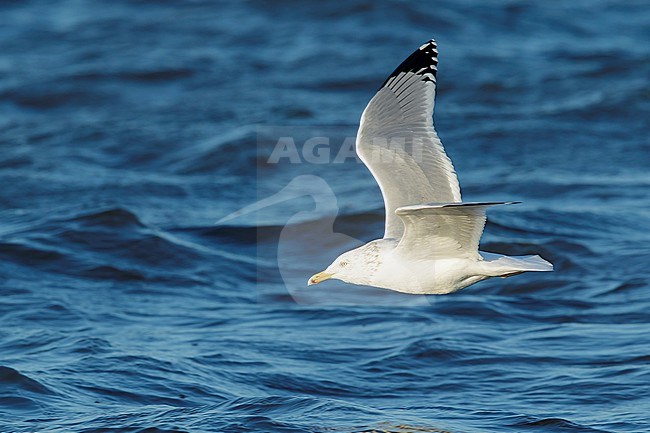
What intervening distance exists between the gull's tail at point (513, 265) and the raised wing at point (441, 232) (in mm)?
110

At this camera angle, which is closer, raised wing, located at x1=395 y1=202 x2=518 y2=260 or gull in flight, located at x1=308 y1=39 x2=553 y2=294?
raised wing, located at x1=395 y1=202 x2=518 y2=260

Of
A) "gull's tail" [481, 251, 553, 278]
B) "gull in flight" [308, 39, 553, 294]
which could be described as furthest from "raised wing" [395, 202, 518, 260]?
"gull's tail" [481, 251, 553, 278]

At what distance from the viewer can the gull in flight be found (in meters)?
5.79

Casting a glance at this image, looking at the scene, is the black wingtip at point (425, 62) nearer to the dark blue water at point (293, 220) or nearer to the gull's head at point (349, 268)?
Answer: the gull's head at point (349, 268)

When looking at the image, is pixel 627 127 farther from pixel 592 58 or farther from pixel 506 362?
pixel 506 362

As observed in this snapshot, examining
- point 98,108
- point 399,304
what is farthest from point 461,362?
point 98,108

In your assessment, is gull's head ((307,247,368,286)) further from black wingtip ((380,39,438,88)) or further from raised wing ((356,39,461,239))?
black wingtip ((380,39,438,88))

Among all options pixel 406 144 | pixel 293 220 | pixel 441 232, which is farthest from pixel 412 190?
pixel 293 220

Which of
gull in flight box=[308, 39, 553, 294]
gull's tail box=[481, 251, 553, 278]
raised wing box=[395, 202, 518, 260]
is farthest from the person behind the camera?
gull in flight box=[308, 39, 553, 294]

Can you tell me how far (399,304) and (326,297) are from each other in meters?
0.58

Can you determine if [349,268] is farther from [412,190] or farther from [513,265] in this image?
[513,265]

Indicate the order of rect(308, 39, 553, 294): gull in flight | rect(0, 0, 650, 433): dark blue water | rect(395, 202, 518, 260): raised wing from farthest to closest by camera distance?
rect(0, 0, 650, 433): dark blue water → rect(308, 39, 553, 294): gull in flight → rect(395, 202, 518, 260): raised wing

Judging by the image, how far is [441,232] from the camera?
566 cm

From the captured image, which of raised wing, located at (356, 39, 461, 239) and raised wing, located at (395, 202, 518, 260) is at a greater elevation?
raised wing, located at (356, 39, 461, 239)
